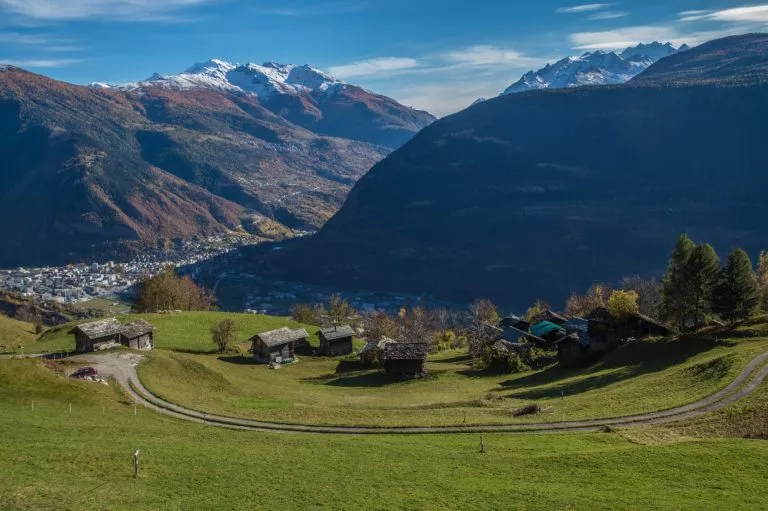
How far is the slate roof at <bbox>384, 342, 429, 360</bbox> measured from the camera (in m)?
95.1

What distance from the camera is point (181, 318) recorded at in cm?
12594

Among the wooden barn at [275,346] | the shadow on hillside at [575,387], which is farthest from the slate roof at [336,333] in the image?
the shadow on hillside at [575,387]

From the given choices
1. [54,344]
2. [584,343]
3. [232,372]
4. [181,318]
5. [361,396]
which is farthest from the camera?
[181,318]

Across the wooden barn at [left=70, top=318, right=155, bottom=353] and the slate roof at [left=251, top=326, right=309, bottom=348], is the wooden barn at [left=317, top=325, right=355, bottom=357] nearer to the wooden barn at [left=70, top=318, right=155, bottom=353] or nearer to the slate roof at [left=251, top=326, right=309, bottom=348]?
the slate roof at [left=251, top=326, right=309, bottom=348]

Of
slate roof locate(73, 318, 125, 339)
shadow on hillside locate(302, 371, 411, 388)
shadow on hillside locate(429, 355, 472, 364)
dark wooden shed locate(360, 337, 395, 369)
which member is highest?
slate roof locate(73, 318, 125, 339)

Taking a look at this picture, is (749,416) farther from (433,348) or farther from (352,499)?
(433,348)

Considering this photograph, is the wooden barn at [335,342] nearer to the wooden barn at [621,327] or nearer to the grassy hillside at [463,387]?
the grassy hillside at [463,387]

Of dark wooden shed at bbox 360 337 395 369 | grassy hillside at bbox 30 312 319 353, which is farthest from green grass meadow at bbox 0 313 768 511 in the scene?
grassy hillside at bbox 30 312 319 353

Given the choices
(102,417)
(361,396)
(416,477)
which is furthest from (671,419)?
(102,417)

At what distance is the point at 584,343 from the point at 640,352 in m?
12.7

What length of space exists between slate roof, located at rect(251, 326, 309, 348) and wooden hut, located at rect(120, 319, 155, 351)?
16674 millimetres

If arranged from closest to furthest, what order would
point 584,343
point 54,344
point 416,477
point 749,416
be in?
point 416,477
point 749,416
point 584,343
point 54,344

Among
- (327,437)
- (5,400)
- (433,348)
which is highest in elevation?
(5,400)

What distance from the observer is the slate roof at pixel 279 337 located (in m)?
105
